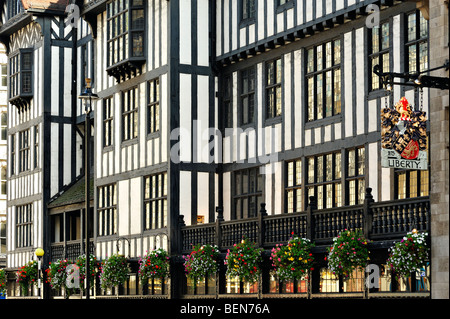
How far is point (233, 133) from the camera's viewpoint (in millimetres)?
34688

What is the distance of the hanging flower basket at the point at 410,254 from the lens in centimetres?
2341

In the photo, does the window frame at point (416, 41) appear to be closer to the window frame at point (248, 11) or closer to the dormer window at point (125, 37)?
the window frame at point (248, 11)

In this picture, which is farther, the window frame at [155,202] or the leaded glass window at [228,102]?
the window frame at [155,202]

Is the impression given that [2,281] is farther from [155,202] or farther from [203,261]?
[203,261]

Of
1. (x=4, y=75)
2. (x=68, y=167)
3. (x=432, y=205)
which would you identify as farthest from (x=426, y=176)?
(x=4, y=75)

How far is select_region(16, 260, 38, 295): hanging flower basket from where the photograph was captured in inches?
1811

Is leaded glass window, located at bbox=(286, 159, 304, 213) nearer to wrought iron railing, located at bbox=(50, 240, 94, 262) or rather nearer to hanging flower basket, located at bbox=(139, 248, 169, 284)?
hanging flower basket, located at bbox=(139, 248, 169, 284)

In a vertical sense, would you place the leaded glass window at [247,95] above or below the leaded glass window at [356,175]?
above

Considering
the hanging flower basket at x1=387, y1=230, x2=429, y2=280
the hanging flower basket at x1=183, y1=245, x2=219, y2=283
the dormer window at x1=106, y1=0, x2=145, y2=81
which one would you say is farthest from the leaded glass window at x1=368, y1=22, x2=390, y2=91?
the dormer window at x1=106, y1=0, x2=145, y2=81

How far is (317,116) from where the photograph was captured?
3064 centimetres

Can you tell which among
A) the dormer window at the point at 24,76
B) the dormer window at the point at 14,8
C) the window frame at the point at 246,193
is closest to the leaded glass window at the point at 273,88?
the window frame at the point at 246,193

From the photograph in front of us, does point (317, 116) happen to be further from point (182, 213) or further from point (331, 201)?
point (182, 213)

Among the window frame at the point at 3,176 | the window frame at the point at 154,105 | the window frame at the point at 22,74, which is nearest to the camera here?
the window frame at the point at 154,105

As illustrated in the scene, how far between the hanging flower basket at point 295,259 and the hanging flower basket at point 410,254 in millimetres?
4568
